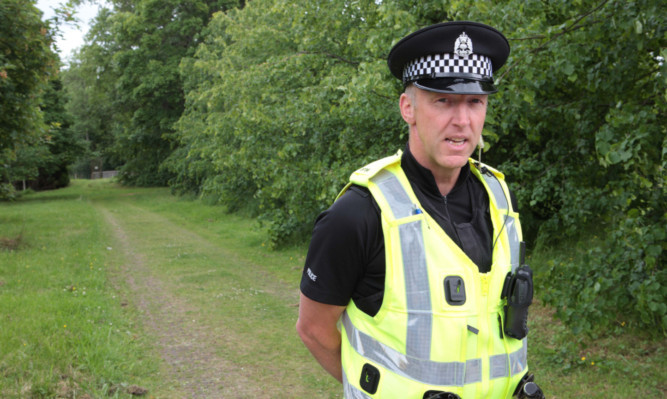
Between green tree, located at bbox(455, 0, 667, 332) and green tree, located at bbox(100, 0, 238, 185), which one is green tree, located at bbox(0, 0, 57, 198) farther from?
green tree, located at bbox(100, 0, 238, 185)

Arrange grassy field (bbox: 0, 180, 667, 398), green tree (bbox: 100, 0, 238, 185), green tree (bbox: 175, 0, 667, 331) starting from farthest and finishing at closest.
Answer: green tree (bbox: 100, 0, 238, 185) → grassy field (bbox: 0, 180, 667, 398) → green tree (bbox: 175, 0, 667, 331)

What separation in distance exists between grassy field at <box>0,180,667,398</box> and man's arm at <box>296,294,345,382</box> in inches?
132

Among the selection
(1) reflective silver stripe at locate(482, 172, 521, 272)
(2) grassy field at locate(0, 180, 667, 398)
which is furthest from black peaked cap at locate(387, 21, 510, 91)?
(2) grassy field at locate(0, 180, 667, 398)

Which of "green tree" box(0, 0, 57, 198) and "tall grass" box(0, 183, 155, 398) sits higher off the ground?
"green tree" box(0, 0, 57, 198)

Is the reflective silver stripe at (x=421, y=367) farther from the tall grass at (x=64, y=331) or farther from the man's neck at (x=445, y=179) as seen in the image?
the tall grass at (x=64, y=331)

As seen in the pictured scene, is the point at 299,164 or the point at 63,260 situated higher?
the point at 299,164

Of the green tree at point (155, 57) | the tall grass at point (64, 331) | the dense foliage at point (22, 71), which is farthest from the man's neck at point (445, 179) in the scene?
the green tree at point (155, 57)

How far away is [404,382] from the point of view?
1.84 m

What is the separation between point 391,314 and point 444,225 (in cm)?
37

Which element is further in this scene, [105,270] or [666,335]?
[105,270]

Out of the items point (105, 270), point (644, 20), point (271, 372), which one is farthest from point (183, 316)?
point (644, 20)

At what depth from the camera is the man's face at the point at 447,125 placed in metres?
1.97

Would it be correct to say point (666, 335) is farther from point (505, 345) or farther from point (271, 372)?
point (505, 345)

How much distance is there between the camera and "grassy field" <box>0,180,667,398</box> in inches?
207
